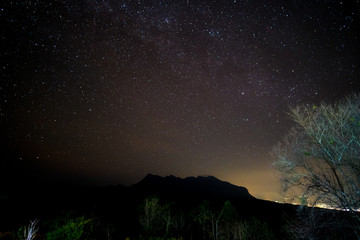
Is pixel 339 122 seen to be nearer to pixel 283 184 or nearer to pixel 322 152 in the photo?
pixel 322 152

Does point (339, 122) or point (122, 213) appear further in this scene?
point (122, 213)

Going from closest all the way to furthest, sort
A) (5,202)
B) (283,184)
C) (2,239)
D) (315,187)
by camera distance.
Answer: (315,187), (283,184), (2,239), (5,202)

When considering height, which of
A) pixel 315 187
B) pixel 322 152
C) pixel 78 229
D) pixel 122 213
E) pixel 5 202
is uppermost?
pixel 322 152

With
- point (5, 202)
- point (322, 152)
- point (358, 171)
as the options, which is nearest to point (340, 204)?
point (358, 171)

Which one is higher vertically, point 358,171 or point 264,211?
point 358,171

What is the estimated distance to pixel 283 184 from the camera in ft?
39.2

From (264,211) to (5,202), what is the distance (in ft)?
227

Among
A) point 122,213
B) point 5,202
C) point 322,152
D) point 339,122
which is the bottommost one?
point 122,213

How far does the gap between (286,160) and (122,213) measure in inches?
2157

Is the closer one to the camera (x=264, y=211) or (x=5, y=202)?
(x=5, y=202)

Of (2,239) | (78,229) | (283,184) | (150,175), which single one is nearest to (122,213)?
(2,239)

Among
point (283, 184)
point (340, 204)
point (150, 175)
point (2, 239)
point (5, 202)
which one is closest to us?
point (340, 204)

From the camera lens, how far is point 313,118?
11656mm

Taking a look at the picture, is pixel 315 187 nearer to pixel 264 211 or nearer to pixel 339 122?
pixel 339 122
